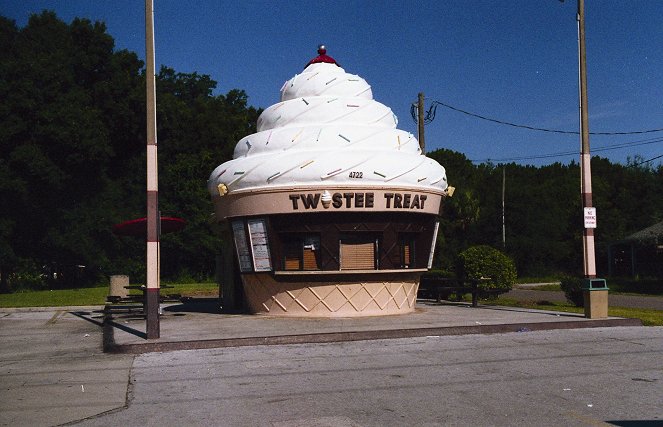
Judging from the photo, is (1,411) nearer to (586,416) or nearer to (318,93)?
(586,416)

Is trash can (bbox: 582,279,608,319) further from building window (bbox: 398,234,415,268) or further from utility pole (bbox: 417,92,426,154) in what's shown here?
utility pole (bbox: 417,92,426,154)

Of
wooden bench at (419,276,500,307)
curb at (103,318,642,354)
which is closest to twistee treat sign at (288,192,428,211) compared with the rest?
curb at (103,318,642,354)

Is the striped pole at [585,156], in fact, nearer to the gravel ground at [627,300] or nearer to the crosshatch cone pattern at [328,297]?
the crosshatch cone pattern at [328,297]

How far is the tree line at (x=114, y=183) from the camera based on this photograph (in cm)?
4106

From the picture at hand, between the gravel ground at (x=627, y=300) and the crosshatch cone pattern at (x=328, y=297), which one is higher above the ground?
the crosshatch cone pattern at (x=328, y=297)

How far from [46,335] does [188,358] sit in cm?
616

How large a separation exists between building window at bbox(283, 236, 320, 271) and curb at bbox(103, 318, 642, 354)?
382 centimetres

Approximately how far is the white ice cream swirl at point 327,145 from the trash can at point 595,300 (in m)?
4.48

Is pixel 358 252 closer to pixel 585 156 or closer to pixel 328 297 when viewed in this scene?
pixel 328 297

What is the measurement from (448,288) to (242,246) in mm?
7065

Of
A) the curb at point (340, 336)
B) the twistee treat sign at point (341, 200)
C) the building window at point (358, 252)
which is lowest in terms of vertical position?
the curb at point (340, 336)

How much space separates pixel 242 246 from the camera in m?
18.4

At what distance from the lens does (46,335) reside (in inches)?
655

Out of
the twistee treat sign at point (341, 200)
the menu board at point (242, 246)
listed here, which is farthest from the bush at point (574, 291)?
the menu board at point (242, 246)
